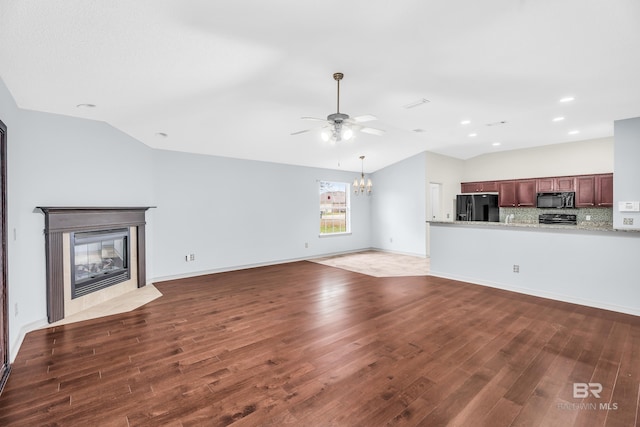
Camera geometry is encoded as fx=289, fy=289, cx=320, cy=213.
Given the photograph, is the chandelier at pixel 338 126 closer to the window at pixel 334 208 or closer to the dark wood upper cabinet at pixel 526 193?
the window at pixel 334 208

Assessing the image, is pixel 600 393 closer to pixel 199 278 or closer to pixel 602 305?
pixel 602 305

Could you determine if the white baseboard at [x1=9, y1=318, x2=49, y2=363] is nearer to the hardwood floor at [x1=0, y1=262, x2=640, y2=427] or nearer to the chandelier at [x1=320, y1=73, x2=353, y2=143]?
the hardwood floor at [x1=0, y1=262, x2=640, y2=427]

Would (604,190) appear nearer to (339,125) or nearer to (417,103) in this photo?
(417,103)

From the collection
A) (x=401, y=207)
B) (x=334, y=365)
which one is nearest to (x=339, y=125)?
(x=334, y=365)

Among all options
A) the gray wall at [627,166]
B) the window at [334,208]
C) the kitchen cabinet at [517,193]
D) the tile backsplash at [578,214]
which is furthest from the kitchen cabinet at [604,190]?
the window at [334,208]

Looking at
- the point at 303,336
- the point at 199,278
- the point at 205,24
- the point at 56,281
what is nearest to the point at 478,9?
the point at 205,24

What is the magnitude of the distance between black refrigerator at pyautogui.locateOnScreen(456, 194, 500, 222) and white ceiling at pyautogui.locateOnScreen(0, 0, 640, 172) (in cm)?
318

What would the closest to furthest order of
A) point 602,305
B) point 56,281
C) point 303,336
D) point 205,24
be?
point 205,24 → point 303,336 → point 56,281 → point 602,305

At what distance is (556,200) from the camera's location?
22.1ft

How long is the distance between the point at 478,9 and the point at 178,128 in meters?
4.25

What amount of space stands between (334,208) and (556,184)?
18.0ft

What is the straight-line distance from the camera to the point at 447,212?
834 cm

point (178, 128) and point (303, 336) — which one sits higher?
point (178, 128)

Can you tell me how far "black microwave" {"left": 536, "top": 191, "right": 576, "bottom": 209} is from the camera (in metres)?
6.57
